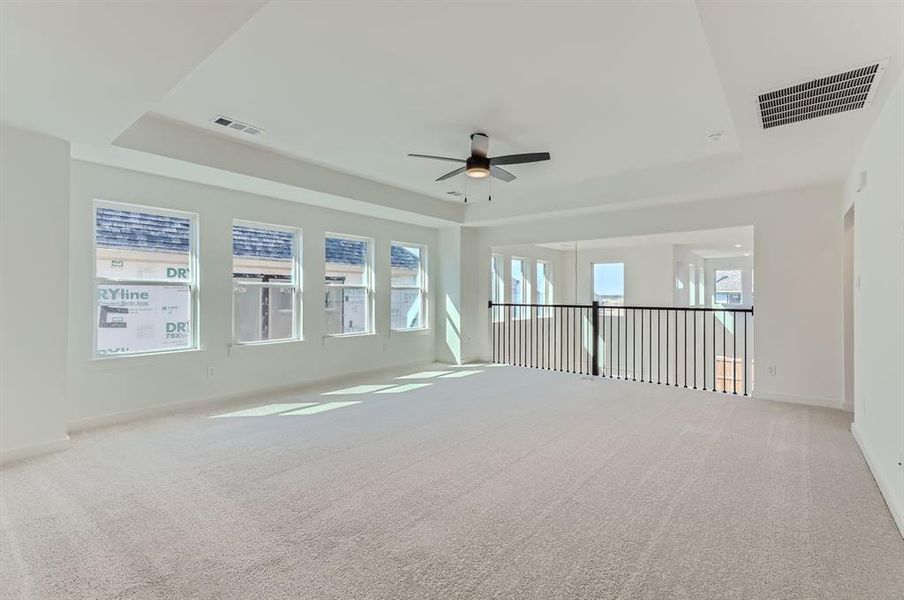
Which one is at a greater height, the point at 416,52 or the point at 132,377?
the point at 416,52

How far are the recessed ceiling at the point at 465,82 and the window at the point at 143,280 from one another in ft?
4.31

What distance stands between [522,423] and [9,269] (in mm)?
4154

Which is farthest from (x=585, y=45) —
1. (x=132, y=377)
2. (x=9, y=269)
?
(x=132, y=377)

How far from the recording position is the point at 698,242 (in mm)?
8180

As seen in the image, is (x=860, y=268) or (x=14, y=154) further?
(x=860, y=268)

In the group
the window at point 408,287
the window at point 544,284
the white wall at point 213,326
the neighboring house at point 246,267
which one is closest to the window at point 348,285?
the neighboring house at point 246,267

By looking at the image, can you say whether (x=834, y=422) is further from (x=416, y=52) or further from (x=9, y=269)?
(x=9, y=269)

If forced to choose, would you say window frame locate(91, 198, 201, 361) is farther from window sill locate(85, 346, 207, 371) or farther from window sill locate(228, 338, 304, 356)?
window sill locate(228, 338, 304, 356)

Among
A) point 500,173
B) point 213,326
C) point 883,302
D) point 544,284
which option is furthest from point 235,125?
point 544,284

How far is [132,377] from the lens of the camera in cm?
423

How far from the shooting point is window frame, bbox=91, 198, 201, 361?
4.02m

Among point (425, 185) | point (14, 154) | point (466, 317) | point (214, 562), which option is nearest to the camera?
point (214, 562)

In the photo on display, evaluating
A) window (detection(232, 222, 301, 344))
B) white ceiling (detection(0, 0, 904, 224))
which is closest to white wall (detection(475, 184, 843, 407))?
white ceiling (detection(0, 0, 904, 224))

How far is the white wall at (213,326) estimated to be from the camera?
12.9 feet
